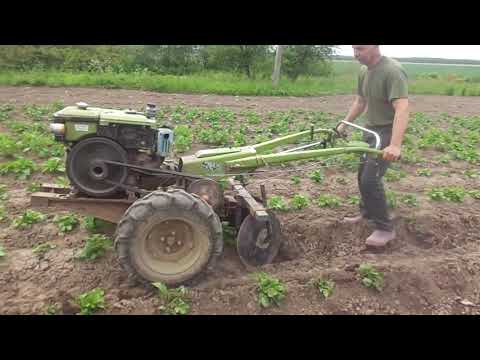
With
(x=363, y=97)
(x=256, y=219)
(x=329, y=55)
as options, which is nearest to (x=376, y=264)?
(x=256, y=219)

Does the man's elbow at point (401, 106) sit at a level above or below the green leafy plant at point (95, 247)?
above

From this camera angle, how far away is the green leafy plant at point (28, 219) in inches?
192

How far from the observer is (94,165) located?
4.03 meters

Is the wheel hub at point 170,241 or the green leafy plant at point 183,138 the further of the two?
the green leafy plant at point 183,138

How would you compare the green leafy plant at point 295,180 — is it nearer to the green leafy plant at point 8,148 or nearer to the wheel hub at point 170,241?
the wheel hub at point 170,241

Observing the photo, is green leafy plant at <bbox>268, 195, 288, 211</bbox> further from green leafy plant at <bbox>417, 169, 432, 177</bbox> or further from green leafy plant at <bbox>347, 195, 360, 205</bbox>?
green leafy plant at <bbox>417, 169, 432, 177</bbox>

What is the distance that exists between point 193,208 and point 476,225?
3.65 metres

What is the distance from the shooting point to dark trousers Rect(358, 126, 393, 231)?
15.5 ft

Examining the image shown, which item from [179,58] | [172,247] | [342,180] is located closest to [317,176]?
[342,180]

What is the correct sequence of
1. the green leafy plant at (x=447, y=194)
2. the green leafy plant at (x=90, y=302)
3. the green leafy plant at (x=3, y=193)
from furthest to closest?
the green leafy plant at (x=447, y=194) → the green leafy plant at (x=3, y=193) → the green leafy plant at (x=90, y=302)

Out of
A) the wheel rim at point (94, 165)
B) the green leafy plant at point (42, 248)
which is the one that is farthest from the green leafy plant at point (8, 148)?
the wheel rim at point (94, 165)

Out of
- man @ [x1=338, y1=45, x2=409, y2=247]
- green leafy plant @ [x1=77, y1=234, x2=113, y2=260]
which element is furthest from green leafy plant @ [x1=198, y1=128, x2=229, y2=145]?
green leafy plant @ [x1=77, y1=234, x2=113, y2=260]

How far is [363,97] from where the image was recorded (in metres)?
5.10

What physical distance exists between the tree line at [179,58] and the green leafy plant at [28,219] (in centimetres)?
1410
